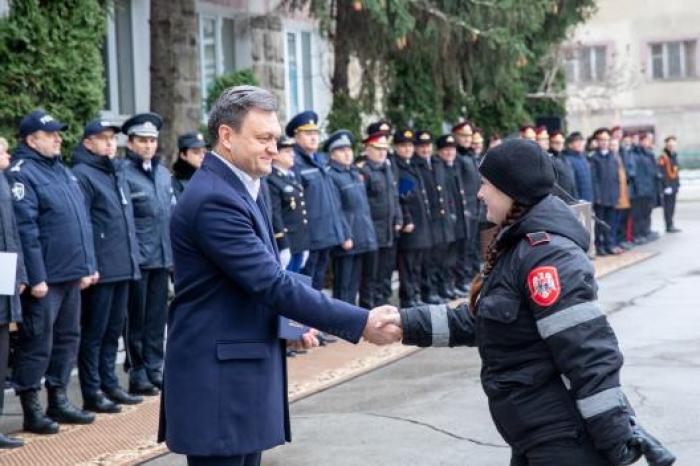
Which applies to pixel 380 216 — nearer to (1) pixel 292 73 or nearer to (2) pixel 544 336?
(1) pixel 292 73

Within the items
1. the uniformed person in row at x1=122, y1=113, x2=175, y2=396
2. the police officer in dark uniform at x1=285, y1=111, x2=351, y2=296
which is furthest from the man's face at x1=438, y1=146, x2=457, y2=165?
the uniformed person in row at x1=122, y1=113, x2=175, y2=396

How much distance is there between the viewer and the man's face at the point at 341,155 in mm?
13312

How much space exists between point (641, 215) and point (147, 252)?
15.7 m

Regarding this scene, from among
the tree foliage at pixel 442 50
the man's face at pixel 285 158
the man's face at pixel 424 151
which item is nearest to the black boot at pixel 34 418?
the man's face at pixel 285 158

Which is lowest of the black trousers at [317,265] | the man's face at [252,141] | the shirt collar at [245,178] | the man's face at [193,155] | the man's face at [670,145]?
the black trousers at [317,265]

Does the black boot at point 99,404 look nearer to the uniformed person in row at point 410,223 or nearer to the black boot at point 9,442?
the black boot at point 9,442

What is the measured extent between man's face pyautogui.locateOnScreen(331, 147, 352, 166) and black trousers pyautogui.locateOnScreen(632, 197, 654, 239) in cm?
1128

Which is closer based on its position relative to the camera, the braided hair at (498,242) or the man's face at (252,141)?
the braided hair at (498,242)

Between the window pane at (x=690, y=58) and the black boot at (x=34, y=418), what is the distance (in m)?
48.4

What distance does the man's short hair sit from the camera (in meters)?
4.75

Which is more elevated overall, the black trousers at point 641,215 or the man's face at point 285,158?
the man's face at point 285,158

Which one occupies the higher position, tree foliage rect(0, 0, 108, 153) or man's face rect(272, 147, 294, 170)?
tree foliage rect(0, 0, 108, 153)

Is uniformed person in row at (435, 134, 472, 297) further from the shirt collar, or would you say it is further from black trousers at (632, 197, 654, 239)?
the shirt collar

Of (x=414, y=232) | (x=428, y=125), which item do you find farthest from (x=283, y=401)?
(x=428, y=125)
